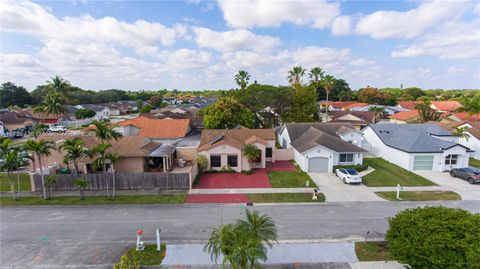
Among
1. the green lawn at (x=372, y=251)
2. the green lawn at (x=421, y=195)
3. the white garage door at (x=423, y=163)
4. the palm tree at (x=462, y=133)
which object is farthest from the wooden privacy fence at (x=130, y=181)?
the palm tree at (x=462, y=133)

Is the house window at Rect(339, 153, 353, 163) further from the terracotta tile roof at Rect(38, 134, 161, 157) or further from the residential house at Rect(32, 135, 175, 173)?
the terracotta tile roof at Rect(38, 134, 161, 157)

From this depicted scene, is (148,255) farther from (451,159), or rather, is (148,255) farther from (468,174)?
(451,159)

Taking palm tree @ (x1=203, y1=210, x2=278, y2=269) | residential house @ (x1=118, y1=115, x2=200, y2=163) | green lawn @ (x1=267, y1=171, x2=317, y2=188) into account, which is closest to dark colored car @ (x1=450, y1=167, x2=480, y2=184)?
green lawn @ (x1=267, y1=171, x2=317, y2=188)

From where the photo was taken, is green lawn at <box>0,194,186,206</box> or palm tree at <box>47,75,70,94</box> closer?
green lawn at <box>0,194,186,206</box>

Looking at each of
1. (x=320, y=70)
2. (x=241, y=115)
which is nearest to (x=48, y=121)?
(x=241, y=115)

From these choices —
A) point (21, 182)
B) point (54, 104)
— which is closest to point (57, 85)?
point (54, 104)

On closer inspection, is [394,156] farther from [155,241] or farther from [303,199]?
[155,241]

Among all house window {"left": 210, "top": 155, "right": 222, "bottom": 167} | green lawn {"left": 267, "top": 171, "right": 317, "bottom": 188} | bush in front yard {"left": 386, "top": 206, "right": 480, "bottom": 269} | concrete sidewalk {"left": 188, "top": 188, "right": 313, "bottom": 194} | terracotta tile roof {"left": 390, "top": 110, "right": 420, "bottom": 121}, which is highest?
terracotta tile roof {"left": 390, "top": 110, "right": 420, "bottom": 121}
